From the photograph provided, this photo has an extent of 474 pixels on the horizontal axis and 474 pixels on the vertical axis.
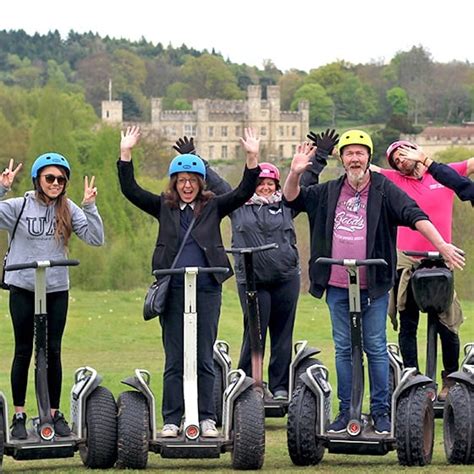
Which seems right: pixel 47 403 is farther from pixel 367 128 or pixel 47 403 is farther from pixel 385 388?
pixel 367 128

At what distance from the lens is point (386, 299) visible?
38.3 feet

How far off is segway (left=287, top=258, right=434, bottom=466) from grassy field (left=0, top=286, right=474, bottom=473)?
117 millimetres

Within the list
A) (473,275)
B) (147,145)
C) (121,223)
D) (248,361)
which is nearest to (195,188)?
(248,361)

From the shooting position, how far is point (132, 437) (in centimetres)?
1131

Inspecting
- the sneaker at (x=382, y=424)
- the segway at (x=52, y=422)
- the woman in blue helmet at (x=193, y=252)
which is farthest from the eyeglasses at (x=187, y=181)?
the sneaker at (x=382, y=424)

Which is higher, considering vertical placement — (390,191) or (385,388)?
(390,191)

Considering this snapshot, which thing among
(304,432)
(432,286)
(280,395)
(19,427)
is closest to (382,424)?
(304,432)

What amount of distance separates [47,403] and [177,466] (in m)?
0.94

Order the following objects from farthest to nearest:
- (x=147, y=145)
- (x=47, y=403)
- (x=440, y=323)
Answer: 1. (x=147, y=145)
2. (x=440, y=323)
3. (x=47, y=403)

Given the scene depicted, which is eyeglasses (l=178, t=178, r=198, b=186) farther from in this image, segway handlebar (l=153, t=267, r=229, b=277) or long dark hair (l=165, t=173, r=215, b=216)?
segway handlebar (l=153, t=267, r=229, b=277)

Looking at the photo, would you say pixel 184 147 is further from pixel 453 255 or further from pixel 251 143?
pixel 453 255

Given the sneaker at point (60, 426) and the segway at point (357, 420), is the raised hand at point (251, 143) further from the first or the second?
the sneaker at point (60, 426)

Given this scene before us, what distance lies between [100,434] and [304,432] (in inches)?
50.2

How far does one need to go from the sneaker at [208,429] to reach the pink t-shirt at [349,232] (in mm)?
1183
